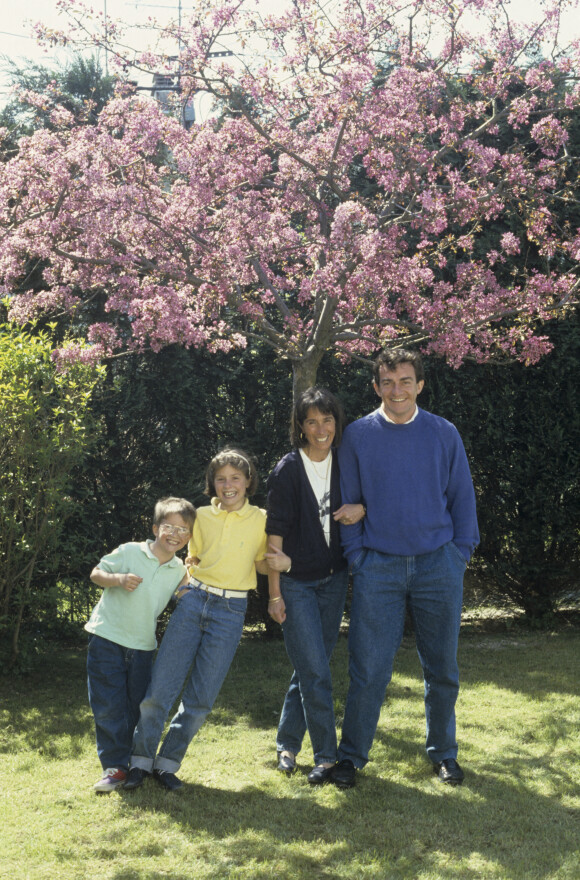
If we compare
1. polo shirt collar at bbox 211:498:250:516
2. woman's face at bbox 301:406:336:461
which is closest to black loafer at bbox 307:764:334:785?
polo shirt collar at bbox 211:498:250:516

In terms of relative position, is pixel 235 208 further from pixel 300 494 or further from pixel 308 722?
pixel 308 722

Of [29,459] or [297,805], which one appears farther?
[29,459]

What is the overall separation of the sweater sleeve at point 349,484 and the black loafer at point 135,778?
115 cm

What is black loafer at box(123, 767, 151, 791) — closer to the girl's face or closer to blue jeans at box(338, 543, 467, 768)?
blue jeans at box(338, 543, 467, 768)

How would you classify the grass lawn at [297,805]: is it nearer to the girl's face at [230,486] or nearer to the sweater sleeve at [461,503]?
the sweater sleeve at [461,503]

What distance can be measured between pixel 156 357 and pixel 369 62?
269 cm

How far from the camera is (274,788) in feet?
11.5

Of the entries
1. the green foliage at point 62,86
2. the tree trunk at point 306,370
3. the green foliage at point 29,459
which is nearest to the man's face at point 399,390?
the tree trunk at point 306,370

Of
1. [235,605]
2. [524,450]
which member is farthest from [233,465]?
[524,450]

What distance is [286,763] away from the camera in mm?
3660

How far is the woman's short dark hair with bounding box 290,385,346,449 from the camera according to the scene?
135 inches

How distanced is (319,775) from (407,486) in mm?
1211

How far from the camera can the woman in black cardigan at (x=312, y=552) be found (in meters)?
3.45

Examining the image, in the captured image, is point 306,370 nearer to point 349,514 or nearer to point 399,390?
point 399,390
